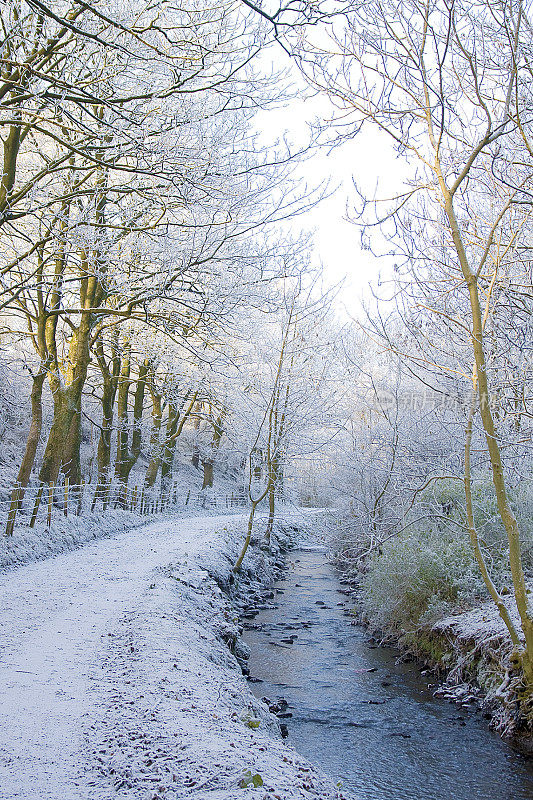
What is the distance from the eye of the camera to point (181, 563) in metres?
11.7

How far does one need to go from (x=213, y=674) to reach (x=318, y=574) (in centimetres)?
1166

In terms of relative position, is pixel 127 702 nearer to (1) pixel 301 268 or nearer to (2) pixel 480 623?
(2) pixel 480 623

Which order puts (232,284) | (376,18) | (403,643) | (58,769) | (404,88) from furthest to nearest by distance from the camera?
(232,284) → (403,643) → (404,88) → (376,18) → (58,769)

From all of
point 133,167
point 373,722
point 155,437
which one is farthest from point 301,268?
point 155,437

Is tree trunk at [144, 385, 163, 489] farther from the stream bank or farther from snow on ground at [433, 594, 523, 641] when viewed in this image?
snow on ground at [433, 594, 523, 641]

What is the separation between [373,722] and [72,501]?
1082 cm

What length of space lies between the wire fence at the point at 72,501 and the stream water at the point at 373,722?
5.19 meters

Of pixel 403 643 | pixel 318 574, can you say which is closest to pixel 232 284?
pixel 403 643

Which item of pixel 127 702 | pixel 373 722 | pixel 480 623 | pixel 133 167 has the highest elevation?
pixel 133 167

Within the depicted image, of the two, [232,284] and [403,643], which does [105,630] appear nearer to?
[403,643]

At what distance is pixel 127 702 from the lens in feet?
16.0

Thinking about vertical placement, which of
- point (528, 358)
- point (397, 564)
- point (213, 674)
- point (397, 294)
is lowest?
point (213, 674)

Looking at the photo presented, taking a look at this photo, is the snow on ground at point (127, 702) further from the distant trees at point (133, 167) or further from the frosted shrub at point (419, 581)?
the distant trees at point (133, 167)

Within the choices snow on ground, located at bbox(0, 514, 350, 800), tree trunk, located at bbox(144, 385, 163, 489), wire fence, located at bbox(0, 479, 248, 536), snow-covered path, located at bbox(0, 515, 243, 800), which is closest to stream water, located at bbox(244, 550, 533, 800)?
snow on ground, located at bbox(0, 514, 350, 800)
